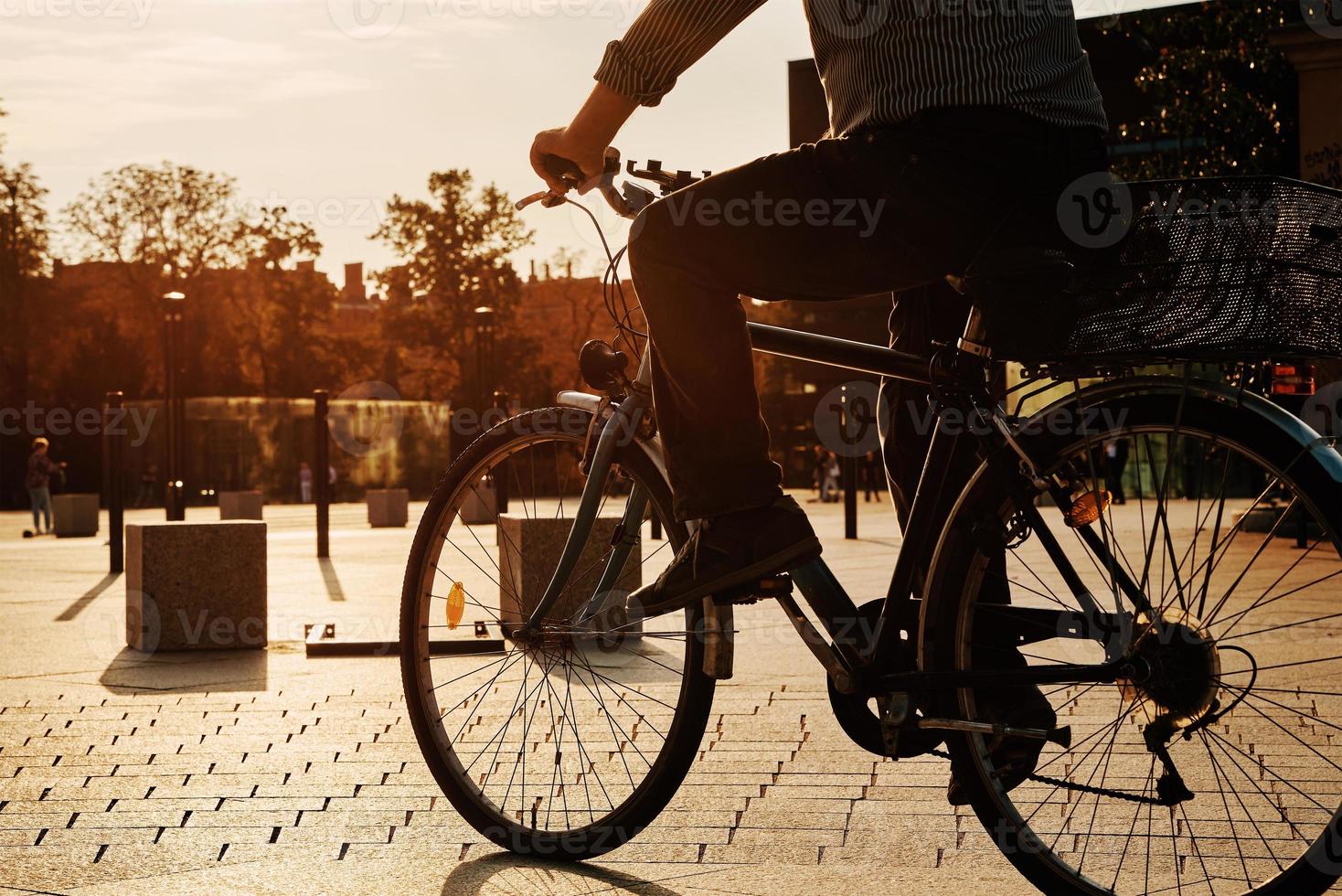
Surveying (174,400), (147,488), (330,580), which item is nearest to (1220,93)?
(330,580)

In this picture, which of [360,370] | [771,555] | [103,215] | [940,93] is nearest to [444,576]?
[771,555]

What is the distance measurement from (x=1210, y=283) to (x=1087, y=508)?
0.44 m

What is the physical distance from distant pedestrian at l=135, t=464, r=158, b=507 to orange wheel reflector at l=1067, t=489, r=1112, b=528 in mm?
40657

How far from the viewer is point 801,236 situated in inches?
112

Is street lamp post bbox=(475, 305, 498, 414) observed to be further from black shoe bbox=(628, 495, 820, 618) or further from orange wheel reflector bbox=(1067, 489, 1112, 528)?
orange wheel reflector bbox=(1067, 489, 1112, 528)

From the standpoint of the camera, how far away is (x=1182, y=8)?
1758 cm

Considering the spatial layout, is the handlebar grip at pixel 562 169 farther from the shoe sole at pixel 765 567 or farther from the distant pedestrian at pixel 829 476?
the distant pedestrian at pixel 829 476

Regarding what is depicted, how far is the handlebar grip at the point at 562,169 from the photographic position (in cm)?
326

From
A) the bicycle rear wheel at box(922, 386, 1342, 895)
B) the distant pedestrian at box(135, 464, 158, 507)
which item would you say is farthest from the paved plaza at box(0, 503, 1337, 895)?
the distant pedestrian at box(135, 464, 158, 507)

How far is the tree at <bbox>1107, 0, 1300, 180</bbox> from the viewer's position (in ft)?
53.3

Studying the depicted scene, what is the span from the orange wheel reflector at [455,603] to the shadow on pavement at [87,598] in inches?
244

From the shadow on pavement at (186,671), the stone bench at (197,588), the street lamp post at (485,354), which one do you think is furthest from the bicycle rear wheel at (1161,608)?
the street lamp post at (485,354)

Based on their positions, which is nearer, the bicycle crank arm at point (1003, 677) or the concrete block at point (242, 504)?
the bicycle crank arm at point (1003, 677)

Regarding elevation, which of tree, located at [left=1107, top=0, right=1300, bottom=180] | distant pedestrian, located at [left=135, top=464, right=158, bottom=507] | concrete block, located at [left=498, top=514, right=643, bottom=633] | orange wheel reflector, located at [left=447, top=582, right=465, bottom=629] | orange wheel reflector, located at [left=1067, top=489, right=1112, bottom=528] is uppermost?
tree, located at [left=1107, top=0, right=1300, bottom=180]
